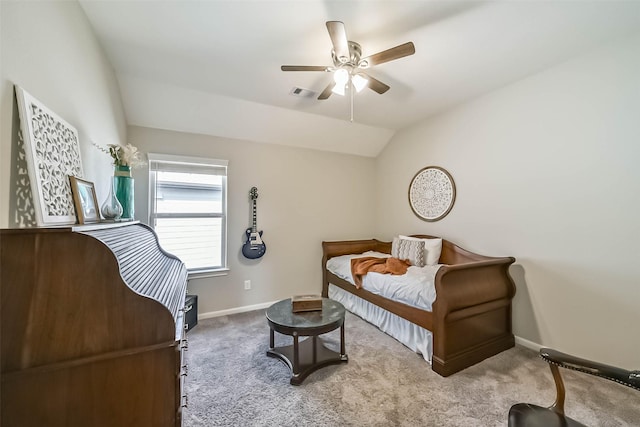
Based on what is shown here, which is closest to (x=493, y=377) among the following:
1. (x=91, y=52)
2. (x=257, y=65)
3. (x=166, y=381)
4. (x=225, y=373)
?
(x=225, y=373)

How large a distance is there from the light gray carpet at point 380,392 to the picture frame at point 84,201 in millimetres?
1350

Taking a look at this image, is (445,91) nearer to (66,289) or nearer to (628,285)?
(628,285)

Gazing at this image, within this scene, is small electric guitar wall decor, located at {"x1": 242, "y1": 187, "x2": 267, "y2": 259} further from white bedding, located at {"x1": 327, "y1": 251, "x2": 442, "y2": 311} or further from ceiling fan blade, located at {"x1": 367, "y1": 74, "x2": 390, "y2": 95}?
ceiling fan blade, located at {"x1": 367, "y1": 74, "x2": 390, "y2": 95}

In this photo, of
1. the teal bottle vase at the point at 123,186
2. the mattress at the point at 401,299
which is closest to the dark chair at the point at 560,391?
the mattress at the point at 401,299

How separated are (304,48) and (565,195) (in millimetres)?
2592

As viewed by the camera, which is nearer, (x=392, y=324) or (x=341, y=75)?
(x=341, y=75)

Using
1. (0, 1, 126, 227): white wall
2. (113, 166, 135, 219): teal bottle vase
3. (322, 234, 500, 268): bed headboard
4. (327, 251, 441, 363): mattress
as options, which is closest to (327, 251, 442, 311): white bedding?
(327, 251, 441, 363): mattress

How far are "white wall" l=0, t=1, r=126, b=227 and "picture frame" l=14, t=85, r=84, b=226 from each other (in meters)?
0.04

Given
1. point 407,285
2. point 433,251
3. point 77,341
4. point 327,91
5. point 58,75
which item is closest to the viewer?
point 77,341

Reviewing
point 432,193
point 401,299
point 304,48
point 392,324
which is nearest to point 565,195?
point 432,193

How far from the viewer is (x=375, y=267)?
2994mm

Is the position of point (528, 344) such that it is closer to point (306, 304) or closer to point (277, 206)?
point (306, 304)

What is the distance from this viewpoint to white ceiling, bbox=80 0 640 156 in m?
1.65

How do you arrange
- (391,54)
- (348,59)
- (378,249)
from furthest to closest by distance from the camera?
(378,249) → (348,59) → (391,54)
